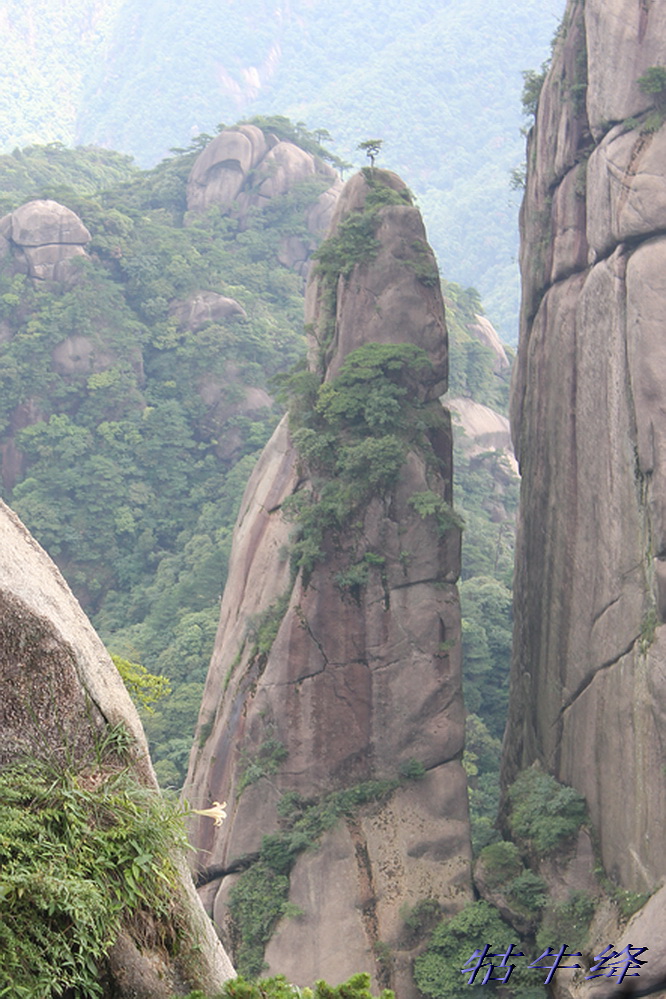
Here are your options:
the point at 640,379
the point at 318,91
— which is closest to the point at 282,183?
the point at 640,379

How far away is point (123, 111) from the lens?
445 ft

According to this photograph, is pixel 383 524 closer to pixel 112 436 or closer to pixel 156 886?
pixel 156 886

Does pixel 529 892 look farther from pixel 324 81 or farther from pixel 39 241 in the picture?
pixel 324 81

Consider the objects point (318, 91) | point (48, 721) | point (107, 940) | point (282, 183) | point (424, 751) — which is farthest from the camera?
point (318, 91)

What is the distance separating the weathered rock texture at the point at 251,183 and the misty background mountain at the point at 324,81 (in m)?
45.3

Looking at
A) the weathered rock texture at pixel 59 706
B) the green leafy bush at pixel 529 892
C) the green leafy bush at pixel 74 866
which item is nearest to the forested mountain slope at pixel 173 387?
the green leafy bush at pixel 529 892

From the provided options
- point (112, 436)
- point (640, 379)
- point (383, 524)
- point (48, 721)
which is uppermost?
point (112, 436)

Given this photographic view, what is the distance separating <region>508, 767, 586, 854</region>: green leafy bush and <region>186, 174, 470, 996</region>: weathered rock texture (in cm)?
111

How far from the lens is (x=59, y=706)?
574cm

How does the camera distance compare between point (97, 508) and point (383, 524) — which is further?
point (97, 508)

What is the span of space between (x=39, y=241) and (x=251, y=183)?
1277 cm

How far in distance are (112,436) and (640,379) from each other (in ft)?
88.3

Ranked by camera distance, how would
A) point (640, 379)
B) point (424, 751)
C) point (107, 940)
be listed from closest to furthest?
point (107, 940), point (640, 379), point (424, 751)

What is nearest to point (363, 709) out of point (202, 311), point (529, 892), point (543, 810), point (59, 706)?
point (543, 810)
